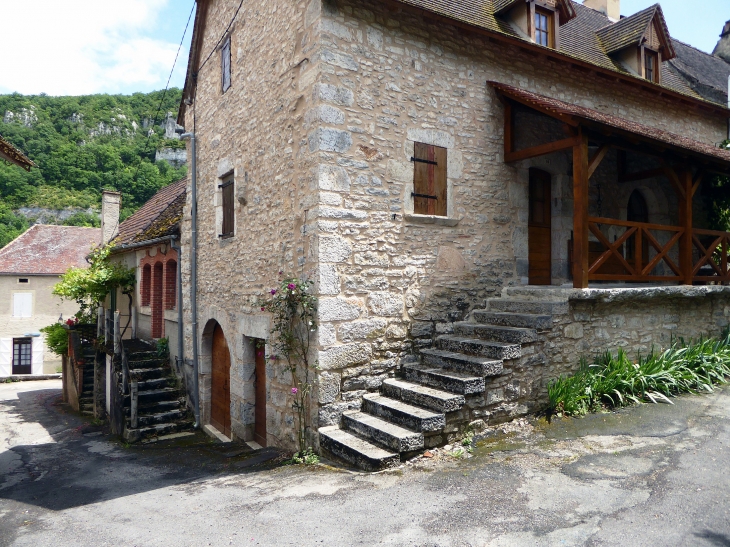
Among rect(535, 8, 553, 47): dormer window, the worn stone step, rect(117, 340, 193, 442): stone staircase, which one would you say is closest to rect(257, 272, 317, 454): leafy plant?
the worn stone step

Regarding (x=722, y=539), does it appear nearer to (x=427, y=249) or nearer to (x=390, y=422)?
(x=390, y=422)

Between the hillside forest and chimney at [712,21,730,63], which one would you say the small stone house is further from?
chimney at [712,21,730,63]

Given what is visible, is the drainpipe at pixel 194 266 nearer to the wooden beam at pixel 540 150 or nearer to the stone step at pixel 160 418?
the stone step at pixel 160 418

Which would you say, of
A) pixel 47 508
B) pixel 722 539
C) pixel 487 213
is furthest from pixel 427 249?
pixel 47 508

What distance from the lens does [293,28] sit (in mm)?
6539

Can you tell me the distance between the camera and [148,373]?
36.4ft

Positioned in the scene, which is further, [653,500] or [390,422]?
[390,422]

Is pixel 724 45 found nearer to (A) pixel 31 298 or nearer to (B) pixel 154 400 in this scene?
(B) pixel 154 400

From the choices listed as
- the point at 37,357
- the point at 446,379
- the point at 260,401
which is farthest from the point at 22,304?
the point at 446,379

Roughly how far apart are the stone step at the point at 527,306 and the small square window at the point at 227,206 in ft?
14.4

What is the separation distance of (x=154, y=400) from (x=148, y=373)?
77 centimetres

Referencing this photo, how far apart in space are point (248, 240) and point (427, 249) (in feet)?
9.20

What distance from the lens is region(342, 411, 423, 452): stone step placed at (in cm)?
500

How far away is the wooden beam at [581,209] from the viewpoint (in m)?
6.45
